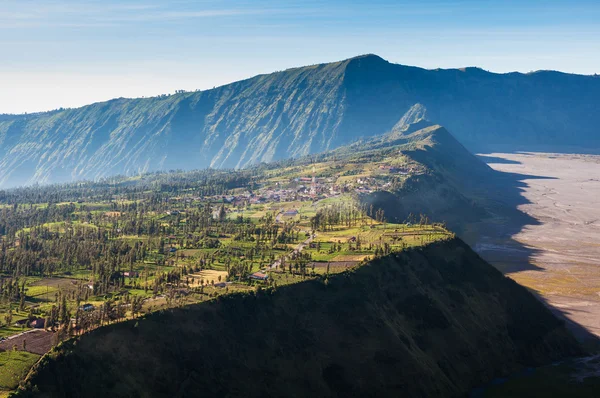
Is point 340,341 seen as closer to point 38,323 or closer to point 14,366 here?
point 38,323

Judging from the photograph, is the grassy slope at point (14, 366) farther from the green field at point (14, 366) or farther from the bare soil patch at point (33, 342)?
the bare soil patch at point (33, 342)

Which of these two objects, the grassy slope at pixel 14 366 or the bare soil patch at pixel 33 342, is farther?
the bare soil patch at pixel 33 342

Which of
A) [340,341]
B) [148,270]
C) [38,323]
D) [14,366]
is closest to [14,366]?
[14,366]

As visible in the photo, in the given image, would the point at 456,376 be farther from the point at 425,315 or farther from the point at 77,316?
the point at 77,316

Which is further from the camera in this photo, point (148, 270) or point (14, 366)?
point (148, 270)

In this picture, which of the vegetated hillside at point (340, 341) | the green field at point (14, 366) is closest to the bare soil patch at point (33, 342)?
the green field at point (14, 366)

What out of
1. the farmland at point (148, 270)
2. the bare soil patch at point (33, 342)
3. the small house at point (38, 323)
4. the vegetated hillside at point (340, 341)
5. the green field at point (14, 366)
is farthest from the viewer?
the small house at point (38, 323)

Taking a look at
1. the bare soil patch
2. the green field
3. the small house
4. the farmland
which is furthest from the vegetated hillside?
the small house

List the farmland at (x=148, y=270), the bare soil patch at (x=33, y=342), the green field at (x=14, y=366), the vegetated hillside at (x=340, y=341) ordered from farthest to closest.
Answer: the farmland at (x=148, y=270) → the bare soil patch at (x=33, y=342) → the vegetated hillside at (x=340, y=341) → the green field at (x=14, y=366)
